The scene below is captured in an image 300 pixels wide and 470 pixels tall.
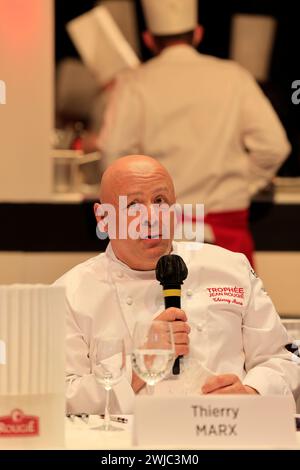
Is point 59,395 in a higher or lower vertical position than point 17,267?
lower

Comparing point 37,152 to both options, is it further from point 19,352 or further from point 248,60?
point 19,352

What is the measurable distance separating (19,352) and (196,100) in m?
2.87

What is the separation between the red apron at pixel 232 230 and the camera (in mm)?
4477

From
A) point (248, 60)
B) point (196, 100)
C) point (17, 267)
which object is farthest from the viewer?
point (248, 60)

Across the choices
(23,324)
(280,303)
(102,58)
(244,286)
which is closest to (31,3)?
(102,58)

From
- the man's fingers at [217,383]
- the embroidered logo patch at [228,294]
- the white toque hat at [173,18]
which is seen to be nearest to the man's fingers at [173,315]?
the man's fingers at [217,383]

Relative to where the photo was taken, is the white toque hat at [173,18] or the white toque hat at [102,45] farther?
the white toque hat at [102,45]

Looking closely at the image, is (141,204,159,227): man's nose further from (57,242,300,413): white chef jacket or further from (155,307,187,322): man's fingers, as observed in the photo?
(155,307,187,322): man's fingers

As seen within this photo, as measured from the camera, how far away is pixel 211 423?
5.72 ft

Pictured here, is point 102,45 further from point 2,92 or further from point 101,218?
point 101,218

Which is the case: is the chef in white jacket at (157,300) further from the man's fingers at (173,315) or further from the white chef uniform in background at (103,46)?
the white chef uniform in background at (103,46)

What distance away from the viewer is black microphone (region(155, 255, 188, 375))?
2.20m

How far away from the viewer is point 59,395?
1.75 meters
